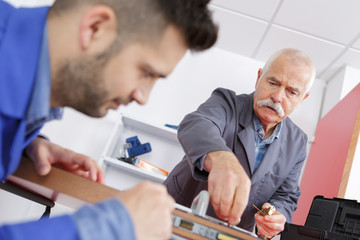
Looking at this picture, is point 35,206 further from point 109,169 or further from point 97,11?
point 97,11

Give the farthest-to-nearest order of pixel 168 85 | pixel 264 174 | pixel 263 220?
pixel 168 85 < pixel 264 174 < pixel 263 220

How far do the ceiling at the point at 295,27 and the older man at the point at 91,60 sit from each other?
1.87 m

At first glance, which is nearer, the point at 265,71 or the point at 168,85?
the point at 265,71

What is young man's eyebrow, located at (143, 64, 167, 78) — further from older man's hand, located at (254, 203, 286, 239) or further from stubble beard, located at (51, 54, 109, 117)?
older man's hand, located at (254, 203, 286, 239)

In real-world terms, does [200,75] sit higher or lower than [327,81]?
lower

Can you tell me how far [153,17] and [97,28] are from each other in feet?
0.35

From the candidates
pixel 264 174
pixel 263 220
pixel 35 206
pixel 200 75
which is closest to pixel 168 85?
pixel 200 75

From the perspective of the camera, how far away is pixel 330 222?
3.36 ft

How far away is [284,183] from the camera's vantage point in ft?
5.24

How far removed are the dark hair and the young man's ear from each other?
2 centimetres

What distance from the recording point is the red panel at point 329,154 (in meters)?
2.28

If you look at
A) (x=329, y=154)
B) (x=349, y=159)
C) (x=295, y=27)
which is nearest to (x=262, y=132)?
(x=349, y=159)

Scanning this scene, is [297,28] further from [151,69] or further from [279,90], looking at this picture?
[151,69]

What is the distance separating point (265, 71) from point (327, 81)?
1.89 metres
